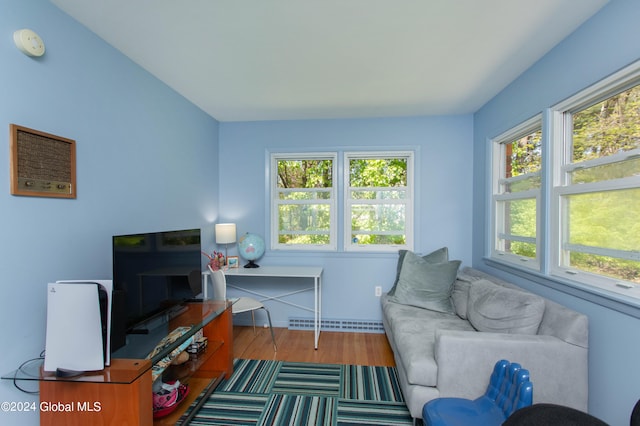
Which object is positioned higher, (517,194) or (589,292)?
(517,194)

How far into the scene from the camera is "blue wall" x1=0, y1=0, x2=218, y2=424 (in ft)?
4.15

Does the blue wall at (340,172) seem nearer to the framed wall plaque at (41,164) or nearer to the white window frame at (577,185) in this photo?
the white window frame at (577,185)

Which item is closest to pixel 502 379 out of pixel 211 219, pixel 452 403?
pixel 452 403

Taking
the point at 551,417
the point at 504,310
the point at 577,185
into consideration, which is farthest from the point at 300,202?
the point at 551,417

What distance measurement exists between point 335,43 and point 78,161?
173 cm

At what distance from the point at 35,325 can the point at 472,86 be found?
338 cm

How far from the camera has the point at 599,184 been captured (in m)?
1.55

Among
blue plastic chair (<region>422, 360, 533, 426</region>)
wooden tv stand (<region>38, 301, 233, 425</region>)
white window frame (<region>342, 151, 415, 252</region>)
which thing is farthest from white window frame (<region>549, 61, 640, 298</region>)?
wooden tv stand (<region>38, 301, 233, 425</region>)

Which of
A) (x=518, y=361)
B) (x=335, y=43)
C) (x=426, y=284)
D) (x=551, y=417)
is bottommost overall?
(x=518, y=361)

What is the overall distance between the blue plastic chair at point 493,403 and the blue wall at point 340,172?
1.67m

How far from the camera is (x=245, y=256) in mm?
3127

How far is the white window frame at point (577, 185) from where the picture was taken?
1410mm

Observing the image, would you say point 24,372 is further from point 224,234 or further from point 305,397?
point 224,234

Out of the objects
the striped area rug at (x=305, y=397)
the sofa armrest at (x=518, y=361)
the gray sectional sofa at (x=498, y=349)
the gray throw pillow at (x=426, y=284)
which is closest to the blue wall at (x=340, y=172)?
the gray throw pillow at (x=426, y=284)
